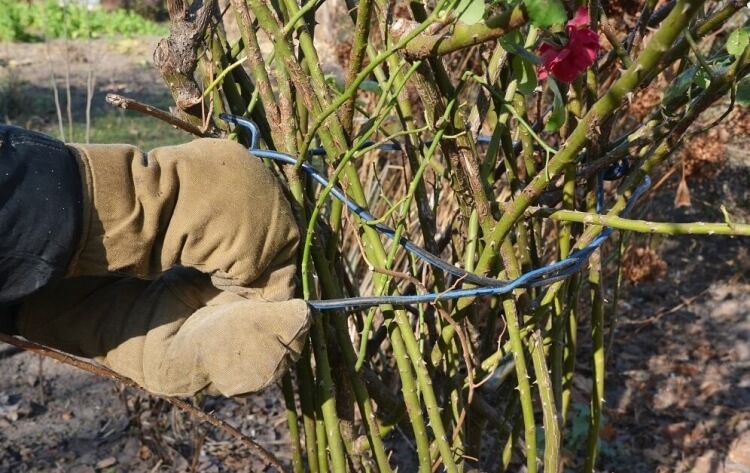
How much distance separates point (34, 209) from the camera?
117 centimetres

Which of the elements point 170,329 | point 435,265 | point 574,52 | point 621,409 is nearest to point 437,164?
point 435,265

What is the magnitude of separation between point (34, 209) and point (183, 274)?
0.34 meters

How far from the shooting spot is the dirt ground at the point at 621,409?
9.09ft

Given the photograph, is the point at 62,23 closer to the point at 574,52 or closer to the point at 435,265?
the point at 435,265

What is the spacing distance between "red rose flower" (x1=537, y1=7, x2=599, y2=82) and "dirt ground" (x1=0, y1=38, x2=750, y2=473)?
1.50 m

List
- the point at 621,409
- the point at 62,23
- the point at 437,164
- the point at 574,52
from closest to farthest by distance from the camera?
the point at 574,52 → the point at 437,164 → the point at 621,409 → the point at 62,23

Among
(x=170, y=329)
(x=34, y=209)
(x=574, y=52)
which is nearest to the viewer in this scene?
(x=34, y=209)

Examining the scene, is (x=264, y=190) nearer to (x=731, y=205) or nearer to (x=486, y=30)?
(x=486, y=30)

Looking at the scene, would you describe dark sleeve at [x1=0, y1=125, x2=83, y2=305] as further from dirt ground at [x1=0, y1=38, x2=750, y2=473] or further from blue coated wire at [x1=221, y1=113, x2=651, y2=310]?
dirt ground at [x1=0, y1=38, x2=750, y2=473]

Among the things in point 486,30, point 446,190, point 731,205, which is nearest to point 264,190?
point 486,30

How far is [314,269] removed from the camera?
1.57 meters

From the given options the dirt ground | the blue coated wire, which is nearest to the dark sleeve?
the blue coated wire

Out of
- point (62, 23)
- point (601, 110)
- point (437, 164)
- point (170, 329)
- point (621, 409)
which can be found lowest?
point (621, 409)

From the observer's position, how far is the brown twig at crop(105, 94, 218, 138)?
4.71ft
